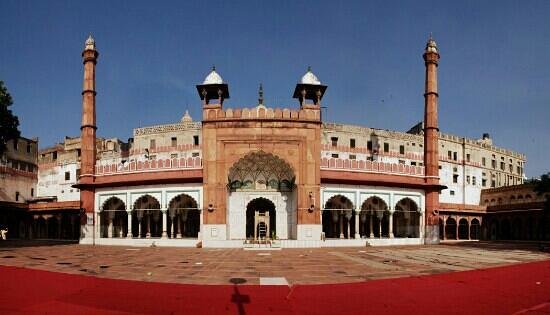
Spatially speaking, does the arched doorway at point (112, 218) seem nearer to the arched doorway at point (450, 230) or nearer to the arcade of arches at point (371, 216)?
the arcade of arches at point (371, 216)

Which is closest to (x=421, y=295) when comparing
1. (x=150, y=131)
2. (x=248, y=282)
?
(x=248, y=282)

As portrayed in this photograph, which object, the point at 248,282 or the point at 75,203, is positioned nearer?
the point at 248,282

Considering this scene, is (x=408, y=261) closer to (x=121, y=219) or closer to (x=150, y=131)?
(x=121, y=219)

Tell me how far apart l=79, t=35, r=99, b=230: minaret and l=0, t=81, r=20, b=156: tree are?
18.3 feet

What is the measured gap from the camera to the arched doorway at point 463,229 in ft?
Answer: 146

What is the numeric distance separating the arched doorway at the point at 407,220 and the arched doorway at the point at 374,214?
1.17 meters

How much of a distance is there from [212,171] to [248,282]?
17607 mm

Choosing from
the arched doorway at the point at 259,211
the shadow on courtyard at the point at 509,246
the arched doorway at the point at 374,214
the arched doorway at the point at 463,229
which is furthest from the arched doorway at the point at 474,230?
the arched doorway at the point at 259,211

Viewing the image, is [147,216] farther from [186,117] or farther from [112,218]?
[186,117]

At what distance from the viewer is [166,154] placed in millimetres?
48594

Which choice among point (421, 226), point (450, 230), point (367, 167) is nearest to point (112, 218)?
point (367, 167)

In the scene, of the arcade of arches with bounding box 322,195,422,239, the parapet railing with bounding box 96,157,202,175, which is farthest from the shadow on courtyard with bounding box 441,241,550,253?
the parapet railing with bounding box 96,157,202,175

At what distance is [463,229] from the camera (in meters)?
45.3

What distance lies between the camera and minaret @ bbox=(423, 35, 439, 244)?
32.9 meters
